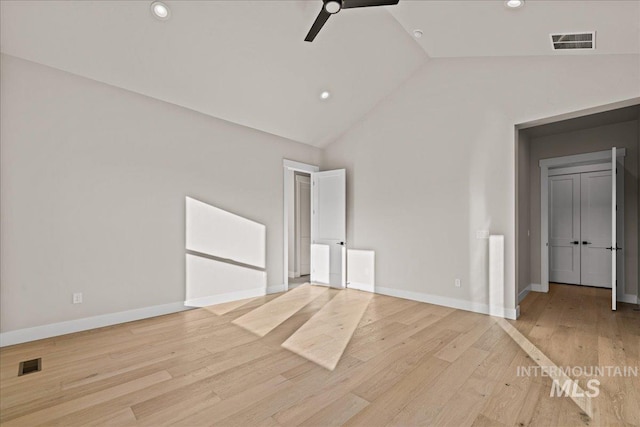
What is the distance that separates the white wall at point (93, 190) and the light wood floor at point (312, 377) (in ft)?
1.65

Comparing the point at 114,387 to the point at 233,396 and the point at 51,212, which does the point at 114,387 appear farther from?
the point at 51,212

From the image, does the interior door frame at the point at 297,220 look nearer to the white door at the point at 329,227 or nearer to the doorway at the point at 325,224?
the doorway at the point at 325,224

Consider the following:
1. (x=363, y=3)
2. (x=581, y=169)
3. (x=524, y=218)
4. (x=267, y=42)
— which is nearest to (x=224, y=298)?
(x=267, y=42)

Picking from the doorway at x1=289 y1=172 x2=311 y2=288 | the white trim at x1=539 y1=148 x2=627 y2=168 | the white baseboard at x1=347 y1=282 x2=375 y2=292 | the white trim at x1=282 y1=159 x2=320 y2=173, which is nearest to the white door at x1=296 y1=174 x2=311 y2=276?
the doorway at x1=289 y1=172 x2=311 y2=288

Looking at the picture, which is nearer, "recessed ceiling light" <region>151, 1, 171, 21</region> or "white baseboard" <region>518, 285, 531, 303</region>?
"recessed ceiling light" <region>151, 1, 171, 21</region>

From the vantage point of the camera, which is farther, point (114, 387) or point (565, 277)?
point (565, 277)

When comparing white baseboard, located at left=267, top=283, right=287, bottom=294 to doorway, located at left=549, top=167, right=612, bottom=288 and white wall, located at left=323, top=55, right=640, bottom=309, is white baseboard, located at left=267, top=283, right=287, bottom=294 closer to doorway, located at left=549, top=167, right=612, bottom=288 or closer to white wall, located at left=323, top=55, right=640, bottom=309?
white wall, located at left=323, top=55, right=640, bottom=309

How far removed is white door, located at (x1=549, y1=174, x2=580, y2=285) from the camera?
242 inches

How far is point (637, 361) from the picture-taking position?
2.79 m

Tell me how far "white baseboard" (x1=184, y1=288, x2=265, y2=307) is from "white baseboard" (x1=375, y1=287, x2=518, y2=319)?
2126 millimetres

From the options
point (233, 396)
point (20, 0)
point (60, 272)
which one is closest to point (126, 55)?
point (20, 0)

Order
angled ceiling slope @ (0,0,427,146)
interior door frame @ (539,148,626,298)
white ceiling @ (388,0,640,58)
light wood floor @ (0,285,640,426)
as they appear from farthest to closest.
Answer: interior door frame @ (539,148,626,298), angled ceiling slope @ (0,0,427,146), white ceiling @ (388,0,640,58), light wood floor @ (0,285,640,426)

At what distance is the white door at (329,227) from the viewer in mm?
5914

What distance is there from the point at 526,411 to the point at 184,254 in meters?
4.12
